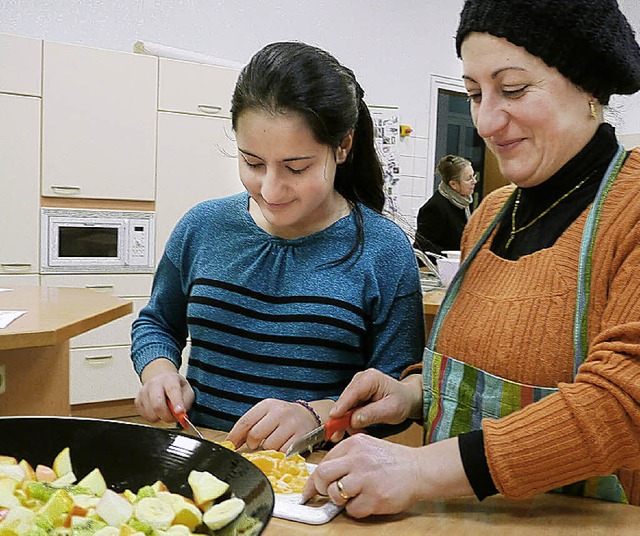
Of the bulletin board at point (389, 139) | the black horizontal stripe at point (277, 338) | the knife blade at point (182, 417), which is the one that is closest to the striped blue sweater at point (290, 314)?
the black horizontal stripe at point (277, 338)

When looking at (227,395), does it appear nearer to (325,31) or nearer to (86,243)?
(86,243)

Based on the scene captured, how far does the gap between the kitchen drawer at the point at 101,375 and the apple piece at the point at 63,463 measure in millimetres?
3303

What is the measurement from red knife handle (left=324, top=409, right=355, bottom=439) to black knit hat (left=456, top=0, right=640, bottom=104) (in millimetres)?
535

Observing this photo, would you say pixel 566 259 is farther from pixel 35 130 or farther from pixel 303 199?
pixel 35 130

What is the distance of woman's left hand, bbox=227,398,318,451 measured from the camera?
1.05 meters

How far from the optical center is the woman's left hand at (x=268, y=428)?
1048 millimetres

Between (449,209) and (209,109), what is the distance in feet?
5.59

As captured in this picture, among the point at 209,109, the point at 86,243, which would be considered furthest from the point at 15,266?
the point at 209,109

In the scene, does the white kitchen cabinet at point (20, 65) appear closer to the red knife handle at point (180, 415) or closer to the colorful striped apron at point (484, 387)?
the red knife handle at point (180, 415)

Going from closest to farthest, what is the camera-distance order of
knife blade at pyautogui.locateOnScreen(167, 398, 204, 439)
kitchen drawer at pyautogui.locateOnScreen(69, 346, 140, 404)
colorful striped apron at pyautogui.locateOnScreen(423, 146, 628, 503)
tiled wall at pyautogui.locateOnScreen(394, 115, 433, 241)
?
colorful striped apron at pyautogui.locateOnScreen(423, 146, 628, 503)
knife blade at pyautogui.locateOnScreen(167, 398, 204, 439)
kitchen drawer at pyautogui.locateOnScreen(69, 346, 140, 404)
tiled wall at pyautogui.locateOnScreen(394, 115, 433, 241)

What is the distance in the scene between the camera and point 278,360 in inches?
50.9

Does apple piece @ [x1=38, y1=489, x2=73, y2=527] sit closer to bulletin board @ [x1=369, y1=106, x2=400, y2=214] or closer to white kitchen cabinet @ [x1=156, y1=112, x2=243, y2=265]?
white kitchen cabinet @ [x1=156, y1=112, x2=243, y2=265]

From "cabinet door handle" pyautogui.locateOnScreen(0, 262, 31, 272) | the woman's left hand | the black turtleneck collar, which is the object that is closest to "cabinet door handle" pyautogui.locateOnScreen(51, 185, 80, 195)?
"cabinet door handle" pyautogui.locateOnScreen(0, 262, 31, 272)

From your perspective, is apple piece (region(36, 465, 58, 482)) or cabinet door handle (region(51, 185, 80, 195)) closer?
apple piece (region(36, 465, 58, 482))
